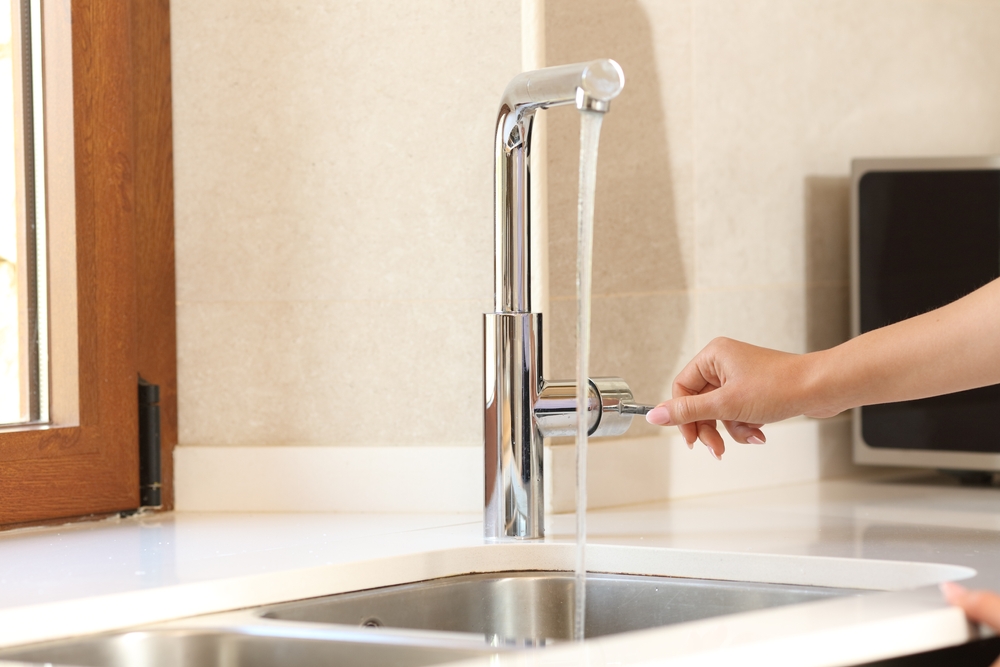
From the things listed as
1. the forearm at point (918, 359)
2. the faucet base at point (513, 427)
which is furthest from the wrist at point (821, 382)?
the faucet base at point (513, 427)

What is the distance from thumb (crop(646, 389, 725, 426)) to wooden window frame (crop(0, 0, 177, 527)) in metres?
0.48

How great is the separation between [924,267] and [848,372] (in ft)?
1.37

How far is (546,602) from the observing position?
89 cm

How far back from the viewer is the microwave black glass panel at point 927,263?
118 centimetres

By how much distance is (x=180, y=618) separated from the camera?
737 mm

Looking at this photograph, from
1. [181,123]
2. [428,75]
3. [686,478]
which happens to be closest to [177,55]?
[181,123]

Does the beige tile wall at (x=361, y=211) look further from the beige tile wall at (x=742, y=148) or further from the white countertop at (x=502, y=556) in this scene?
the white countertop at (x=502, y=556)

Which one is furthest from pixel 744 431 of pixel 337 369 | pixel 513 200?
pixel 337 369

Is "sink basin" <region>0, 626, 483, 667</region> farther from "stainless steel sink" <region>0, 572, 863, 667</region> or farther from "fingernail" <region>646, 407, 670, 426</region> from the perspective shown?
"fingernail" <region>646, 407, 670, 426</region>

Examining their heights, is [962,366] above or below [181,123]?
below

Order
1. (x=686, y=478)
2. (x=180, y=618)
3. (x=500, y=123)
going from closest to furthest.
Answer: (x=180, y=618)
(x=500, y=123)
(x=686, y=478)

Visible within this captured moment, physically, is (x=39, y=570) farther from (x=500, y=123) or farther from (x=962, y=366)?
(x=962, y=366)

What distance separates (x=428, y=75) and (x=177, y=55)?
24 cm

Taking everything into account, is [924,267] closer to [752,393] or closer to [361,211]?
[752,393]
